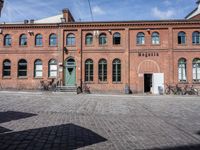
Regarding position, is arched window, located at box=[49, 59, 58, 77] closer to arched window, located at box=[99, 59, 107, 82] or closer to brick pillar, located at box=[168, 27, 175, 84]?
arched window, located at box=[99, 59, 107, 82]

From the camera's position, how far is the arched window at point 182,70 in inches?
979

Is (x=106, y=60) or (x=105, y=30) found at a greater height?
(x=105, y=30)

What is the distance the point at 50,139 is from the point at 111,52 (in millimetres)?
20238

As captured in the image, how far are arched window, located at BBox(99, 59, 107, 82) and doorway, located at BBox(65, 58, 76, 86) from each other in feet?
10.3

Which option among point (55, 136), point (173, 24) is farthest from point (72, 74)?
point (55, 136)

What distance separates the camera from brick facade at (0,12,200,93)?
24859mm

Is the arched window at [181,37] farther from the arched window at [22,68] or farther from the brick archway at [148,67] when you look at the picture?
the arched window at [22,68]

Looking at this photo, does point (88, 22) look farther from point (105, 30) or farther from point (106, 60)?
point (106, 60)

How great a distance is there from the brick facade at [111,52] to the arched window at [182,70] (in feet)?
1.20

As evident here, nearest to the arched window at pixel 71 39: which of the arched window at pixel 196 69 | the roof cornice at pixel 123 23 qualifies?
the roof cornice at pixel 123 23

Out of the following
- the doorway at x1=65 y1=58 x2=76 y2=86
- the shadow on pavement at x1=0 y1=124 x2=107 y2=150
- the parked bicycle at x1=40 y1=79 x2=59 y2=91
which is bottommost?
the shadow on pavement at x1=0 y1=124 x2=107 y2=150

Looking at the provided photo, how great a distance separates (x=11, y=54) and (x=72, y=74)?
8018 millimetres

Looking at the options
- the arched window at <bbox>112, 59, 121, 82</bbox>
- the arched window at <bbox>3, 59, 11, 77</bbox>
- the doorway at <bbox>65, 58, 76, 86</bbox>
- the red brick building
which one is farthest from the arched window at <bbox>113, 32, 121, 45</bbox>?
the arched window at <bbox>3, 59, 11, 77</bbox>

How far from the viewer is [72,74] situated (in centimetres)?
2558
